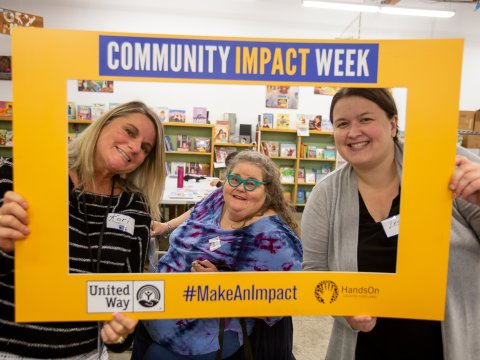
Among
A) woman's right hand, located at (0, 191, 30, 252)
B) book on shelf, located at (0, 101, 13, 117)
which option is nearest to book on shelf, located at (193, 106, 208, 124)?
book on shelf, located at (0, 101, 13, 117)

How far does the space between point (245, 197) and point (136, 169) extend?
0.39 metres

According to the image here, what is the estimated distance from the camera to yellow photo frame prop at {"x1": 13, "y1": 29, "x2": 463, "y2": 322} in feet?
2.71

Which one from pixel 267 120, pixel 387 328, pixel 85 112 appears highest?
pixel 267 120

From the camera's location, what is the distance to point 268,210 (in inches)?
48.1

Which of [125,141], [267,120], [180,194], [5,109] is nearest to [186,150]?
[180,194]

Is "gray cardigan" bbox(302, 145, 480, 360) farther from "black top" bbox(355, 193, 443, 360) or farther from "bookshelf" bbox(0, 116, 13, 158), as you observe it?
"bookshelf" bbox(0, 116, 13, 158)

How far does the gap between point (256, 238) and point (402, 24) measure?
→ 8072 millimetres

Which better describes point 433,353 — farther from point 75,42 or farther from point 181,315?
point 75,42

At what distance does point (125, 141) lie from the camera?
3.38 feet

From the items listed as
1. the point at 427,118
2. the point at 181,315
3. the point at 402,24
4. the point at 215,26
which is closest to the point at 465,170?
the point at 427,118

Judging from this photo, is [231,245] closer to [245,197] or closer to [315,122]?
[245,197]

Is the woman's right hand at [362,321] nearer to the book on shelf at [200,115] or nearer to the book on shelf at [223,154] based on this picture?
the book on shelf at [223,154]

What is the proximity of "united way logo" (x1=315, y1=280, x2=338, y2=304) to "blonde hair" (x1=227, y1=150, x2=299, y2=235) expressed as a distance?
354 mm

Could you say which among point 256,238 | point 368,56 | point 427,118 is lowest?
point 256,238
